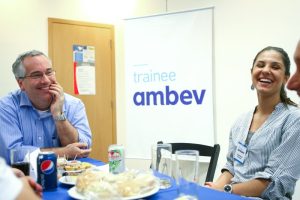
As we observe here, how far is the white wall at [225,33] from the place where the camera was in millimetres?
3234

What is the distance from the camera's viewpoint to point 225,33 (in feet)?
11.8

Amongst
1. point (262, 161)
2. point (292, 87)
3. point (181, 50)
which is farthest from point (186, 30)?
point (292, 87)

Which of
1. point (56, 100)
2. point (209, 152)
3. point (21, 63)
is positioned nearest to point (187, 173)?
point (209, 152)

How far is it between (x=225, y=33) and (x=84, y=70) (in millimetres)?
1837

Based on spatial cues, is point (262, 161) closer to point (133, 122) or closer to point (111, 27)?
point (133, 122)

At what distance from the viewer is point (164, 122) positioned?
3.88 meters

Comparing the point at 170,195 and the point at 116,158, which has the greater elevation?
the point at 116,158

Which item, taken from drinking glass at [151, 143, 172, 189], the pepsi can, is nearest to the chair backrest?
drinking glass at [151, 143, 172, 189]

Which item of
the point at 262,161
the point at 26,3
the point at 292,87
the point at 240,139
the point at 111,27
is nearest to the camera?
the point at 292,87

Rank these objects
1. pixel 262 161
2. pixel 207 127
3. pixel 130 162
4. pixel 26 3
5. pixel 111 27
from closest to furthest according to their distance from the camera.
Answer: pixel 262 161, pixel 207 127, pixel 26 3, pixel 130 162, pixel 111 27

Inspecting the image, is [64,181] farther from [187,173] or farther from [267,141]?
[267,141]

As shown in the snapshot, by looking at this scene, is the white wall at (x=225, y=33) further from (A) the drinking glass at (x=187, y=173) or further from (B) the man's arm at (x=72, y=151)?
(A) the drinking glass at (x=187, y=173)

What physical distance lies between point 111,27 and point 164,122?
1.56 meters

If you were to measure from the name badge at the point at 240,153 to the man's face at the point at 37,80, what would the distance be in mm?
1409
